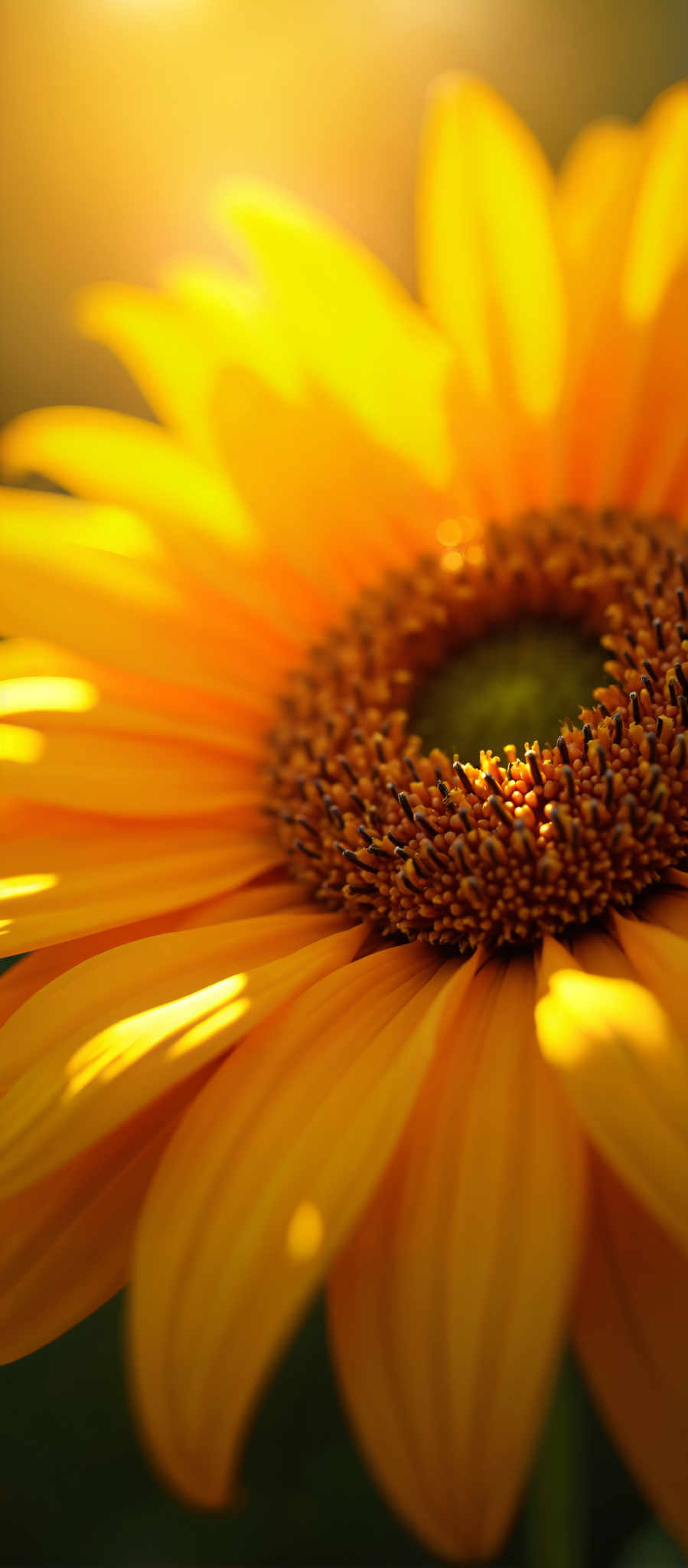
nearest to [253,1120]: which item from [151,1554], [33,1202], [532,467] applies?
[33,1202]

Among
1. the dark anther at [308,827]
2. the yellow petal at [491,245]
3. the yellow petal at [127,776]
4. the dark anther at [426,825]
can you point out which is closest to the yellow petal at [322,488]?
the yellow petal at [491,245]

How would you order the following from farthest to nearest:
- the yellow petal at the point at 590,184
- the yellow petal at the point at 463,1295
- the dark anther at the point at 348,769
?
the yellow petal at the point at 590,184 → the dark anther at the point at 348,769 → the yellow petal at the point at 463,1295

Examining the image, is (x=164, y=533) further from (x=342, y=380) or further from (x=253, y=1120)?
(x=253, y=1120)

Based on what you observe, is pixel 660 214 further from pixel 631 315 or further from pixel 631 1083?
pixel 631 1083

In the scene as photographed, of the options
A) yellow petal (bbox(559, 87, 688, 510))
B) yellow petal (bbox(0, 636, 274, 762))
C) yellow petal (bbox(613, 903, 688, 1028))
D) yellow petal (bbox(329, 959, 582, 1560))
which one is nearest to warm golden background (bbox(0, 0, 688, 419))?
yellow petal (bbox(559, 87, 688, 510))

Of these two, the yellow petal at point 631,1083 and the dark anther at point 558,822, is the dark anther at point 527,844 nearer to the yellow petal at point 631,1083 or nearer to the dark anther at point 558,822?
the dark anther at point 558,822

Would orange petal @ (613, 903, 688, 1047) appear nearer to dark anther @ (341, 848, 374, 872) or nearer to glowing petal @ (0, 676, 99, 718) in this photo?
dark anther @ (341, 848, 374, 872)
